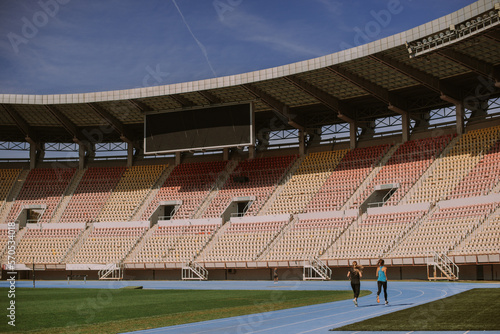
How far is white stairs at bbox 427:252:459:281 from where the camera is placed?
35.0 meters

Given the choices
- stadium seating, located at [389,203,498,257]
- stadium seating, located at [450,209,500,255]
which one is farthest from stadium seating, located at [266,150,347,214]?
stadium seating, located at [450,209,500,255]

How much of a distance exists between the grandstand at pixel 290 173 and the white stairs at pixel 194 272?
0.18 meters

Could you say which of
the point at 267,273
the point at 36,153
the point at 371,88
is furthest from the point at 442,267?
the point at 36,153

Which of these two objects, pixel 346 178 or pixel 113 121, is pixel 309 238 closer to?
pixel 346 178

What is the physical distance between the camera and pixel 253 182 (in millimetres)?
53750

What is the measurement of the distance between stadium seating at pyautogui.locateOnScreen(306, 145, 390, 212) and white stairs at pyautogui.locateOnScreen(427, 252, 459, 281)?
11.4 metres

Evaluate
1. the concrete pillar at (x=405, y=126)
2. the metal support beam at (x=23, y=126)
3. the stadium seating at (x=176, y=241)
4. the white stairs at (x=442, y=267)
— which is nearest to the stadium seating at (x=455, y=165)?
the concrete pillar at (x=405, y=126)

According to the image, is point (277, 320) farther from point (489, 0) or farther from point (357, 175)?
point (357, 175)

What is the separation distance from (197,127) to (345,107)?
12532 mm

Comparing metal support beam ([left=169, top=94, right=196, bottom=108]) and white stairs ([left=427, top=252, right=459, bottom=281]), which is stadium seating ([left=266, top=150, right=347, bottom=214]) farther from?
white stairs ([left=427, top=252, right=459, bottom=281])

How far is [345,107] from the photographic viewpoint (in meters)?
50.7

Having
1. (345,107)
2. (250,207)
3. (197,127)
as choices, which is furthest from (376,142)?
(197,127)

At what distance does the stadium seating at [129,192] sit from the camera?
54969mm

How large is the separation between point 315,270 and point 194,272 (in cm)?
999
